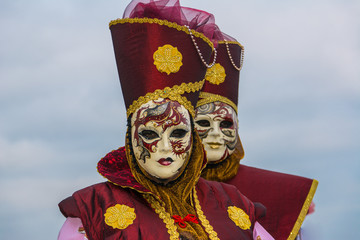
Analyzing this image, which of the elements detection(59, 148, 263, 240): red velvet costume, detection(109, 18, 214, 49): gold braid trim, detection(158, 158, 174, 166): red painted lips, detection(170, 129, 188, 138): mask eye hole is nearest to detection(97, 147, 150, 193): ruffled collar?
detection(59, 148, 263, 240): red velvet costume

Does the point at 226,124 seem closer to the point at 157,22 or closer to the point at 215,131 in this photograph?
the point at 215,131

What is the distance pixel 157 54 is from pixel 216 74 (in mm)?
1902

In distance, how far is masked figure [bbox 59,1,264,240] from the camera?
224 inches

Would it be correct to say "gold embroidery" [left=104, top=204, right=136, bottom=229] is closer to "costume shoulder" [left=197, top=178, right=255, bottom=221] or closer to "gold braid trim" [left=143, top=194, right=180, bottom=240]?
"gold braid trim" [left=143, top=194, right=180, bottom=240]

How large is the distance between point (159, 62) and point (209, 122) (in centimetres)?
187

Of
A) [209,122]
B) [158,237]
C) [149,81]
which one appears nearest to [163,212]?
[158,237]

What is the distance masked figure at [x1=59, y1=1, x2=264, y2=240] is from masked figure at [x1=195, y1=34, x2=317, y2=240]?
4.64ft

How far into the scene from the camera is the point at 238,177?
8.02 meters

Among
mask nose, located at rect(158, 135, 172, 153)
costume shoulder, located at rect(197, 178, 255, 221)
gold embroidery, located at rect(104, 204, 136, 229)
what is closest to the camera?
gold embroidery, located at rect(104, 204, 136, 229)

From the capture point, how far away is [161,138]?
5.75m

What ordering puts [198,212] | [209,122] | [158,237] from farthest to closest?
[209,122] < [198,212] < [158,237]

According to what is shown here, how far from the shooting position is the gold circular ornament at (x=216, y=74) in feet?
25.3

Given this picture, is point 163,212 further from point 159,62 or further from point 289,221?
point 289,221

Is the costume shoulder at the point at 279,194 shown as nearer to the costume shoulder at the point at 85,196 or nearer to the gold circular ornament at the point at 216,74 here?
the gold circular ornament at the point at 216,74
